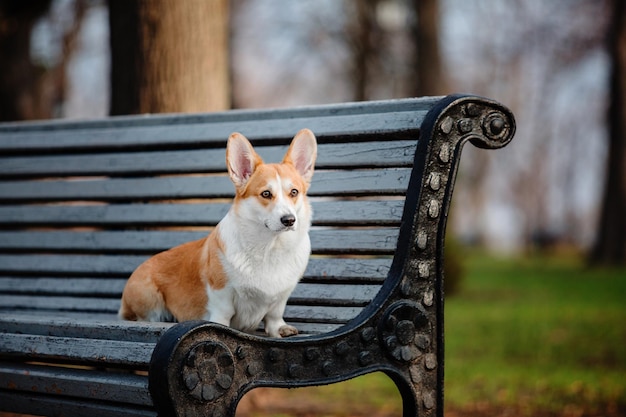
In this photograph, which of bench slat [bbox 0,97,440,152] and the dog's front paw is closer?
the dog's front paw

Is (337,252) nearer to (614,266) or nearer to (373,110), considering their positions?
(373,110)

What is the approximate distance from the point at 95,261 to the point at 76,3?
51.2 feet

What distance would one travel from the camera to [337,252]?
374cm

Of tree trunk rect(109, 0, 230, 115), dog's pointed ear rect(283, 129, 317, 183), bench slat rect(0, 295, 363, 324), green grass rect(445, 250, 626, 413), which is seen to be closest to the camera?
bench slat rect(0, 295, 363, 324)

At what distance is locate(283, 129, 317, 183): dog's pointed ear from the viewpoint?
10.7ft

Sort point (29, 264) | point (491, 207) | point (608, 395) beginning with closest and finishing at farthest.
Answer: point (29, 264)
point (608, 395)
point (491, 207)

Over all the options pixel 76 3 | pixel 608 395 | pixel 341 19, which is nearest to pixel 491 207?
pixel 341 19

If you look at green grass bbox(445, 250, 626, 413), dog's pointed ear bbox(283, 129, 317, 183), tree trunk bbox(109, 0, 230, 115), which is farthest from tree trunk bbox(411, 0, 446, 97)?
dog's pointed ear bbox(283, 129, 317, 183)

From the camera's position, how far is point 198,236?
13.9ft

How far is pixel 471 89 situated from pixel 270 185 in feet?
97.2

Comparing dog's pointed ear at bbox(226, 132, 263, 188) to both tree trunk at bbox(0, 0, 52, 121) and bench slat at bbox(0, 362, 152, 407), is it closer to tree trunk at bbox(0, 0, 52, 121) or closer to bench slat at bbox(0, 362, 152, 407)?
bench slat at bbox(0, 362, 152, 407)

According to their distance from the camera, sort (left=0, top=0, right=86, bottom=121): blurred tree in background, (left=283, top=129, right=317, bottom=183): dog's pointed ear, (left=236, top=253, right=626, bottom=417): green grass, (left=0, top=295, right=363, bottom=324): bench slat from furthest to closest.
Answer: (left=0, top=0, right=86, bottom=121): blurred tree in background
(left=236, top=253, right=626, bottom=417): green grass
(left=283, top=129, right=317, bottom=183): dog's pointed ear
(left=0, top=295, right=363, bottom=324): bench slat

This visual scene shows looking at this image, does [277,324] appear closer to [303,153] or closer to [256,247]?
[256,247]

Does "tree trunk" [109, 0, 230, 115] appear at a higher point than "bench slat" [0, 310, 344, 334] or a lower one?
higher
